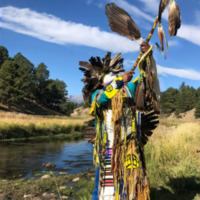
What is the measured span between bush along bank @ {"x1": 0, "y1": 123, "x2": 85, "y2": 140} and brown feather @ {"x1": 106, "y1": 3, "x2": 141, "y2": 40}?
16.3m

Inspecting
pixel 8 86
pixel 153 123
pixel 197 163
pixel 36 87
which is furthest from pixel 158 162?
pixel 36 87

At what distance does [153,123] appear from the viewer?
3426 mm

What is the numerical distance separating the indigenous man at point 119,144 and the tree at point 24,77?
45.3 m

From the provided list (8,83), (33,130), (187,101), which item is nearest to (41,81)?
(8,83)

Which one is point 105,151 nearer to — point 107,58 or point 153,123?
point 153,123

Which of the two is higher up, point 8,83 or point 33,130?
point 8,83

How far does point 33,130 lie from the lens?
20.2m

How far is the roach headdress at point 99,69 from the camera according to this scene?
10.6 ft

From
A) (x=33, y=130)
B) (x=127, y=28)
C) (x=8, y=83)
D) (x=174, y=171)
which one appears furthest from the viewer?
(x=8, y=83)

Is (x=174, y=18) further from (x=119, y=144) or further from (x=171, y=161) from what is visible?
(x=171, y=161)

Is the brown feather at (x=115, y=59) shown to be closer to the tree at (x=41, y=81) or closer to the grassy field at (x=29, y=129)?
the grassy field at (x=29, y=129)

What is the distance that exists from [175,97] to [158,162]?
79601 millimetres

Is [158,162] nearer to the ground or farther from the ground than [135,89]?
nearer to the ground

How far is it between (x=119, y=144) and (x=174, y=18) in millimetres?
1489
